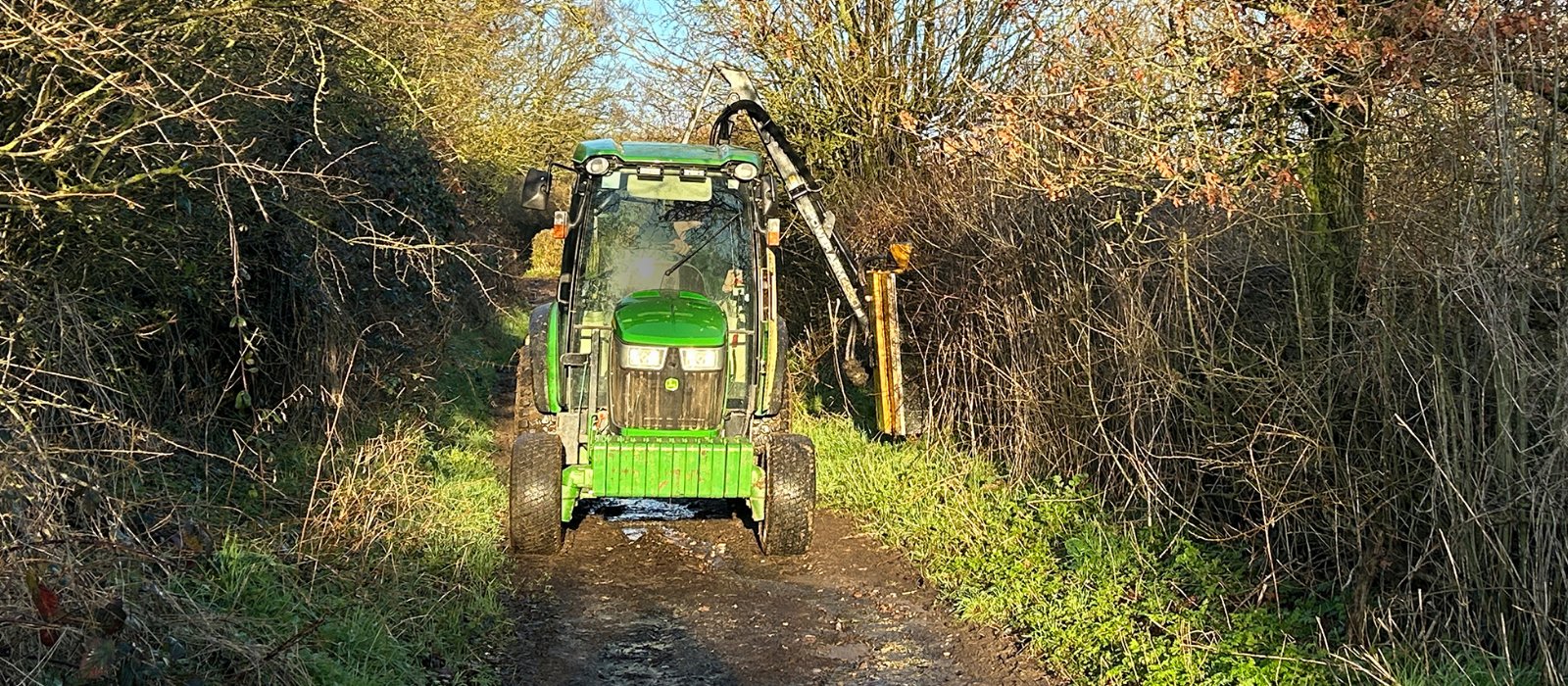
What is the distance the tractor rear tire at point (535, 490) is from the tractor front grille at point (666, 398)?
1.43ft

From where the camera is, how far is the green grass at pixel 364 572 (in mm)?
4312

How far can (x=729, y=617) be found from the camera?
18.1ft

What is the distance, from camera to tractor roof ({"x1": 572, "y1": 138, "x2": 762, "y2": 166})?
6.62 m

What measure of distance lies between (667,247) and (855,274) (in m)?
1.78

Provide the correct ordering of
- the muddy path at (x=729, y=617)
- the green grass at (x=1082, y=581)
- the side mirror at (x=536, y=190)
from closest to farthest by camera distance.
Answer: the green grass at (x=1082, y=581)
the muddy path at (x=729, y=617)
the side mirror at (x=536, y=190)

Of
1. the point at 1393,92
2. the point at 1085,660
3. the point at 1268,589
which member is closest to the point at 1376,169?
the point at 1393,92

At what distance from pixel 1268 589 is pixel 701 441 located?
2896mm

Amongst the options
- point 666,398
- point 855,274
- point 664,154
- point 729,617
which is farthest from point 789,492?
point 855,274

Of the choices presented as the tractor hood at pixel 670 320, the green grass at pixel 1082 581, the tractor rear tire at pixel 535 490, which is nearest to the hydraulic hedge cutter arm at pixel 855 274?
the green grass at pixel 1082 581

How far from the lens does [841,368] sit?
10414mm

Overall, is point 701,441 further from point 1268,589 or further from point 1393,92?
point 1393,92

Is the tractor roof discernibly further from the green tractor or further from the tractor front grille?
the tractor front grille

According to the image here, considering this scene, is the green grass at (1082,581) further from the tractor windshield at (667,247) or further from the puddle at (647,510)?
the tractor windshield at (667,247)

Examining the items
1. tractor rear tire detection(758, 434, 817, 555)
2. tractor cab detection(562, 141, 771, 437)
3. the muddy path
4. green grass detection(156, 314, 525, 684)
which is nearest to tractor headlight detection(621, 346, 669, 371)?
tractor cab detection(562, 141, 771, 437)
